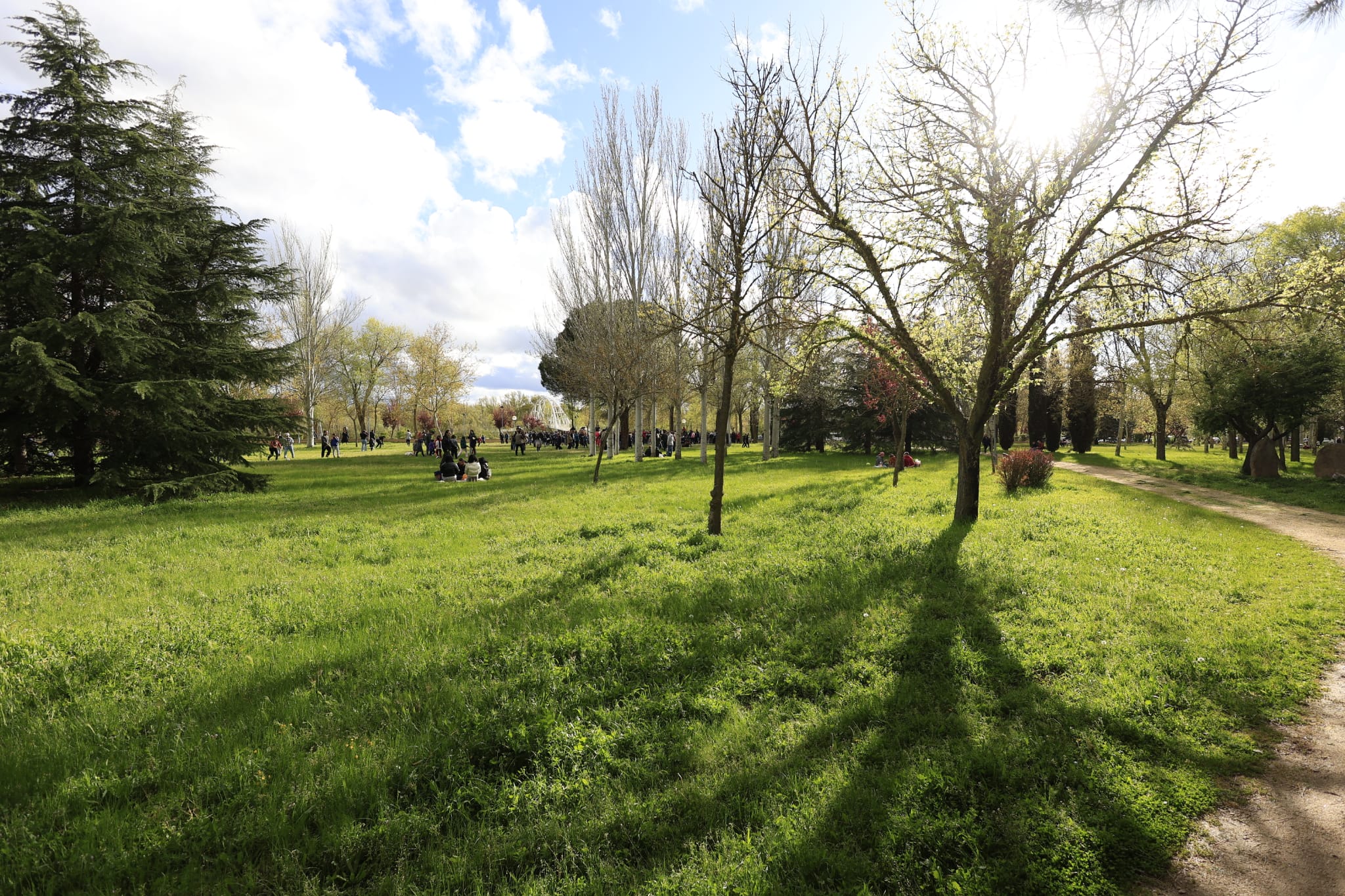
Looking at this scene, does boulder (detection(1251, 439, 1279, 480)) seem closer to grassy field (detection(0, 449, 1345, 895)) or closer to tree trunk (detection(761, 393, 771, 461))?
grassy field (detection(0, 449, 1345, 895))

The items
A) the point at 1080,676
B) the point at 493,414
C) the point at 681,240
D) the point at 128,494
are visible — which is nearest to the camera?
the point at 1080,676

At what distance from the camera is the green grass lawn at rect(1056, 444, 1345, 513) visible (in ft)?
40.9

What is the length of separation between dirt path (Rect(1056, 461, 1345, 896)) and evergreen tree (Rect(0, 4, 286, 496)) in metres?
16.8

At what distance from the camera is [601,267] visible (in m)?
28.3

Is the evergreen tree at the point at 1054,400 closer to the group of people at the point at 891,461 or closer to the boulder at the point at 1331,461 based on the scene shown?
the boulder at the point at 1331,461

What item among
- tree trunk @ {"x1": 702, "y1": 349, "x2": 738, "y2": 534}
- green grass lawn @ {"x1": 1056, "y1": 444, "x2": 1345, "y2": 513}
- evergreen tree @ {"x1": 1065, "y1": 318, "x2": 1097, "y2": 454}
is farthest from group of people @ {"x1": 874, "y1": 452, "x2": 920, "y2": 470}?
evergreen tree @ {"x1": 1065, "y1": 318, "x2": 1097, "y2": 454}

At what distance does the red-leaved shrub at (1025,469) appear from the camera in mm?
13078

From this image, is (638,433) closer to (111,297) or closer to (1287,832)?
(111,297)

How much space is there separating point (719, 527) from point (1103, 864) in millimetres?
6510

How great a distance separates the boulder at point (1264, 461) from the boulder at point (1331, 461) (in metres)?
1.03

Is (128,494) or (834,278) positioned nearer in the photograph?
(834,278)

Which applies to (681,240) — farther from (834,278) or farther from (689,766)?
(689,766)

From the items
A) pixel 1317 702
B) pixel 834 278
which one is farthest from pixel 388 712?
pixel 834 278

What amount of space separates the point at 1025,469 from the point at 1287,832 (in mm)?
12042
